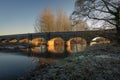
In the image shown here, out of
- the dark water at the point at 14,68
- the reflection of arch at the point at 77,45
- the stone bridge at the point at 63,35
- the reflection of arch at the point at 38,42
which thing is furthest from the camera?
the reflection of arch at the point at 38,42

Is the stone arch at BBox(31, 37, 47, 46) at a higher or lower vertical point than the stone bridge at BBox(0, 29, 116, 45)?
lower


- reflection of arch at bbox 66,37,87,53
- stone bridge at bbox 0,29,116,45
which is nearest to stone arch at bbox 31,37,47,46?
stone bridge at bbox 0,29,116,45

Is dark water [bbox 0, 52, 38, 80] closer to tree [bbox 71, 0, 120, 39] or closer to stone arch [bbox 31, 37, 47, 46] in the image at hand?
tree [bbox 71, 0, 120, 39]

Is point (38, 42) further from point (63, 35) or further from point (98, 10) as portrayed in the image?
point (98, 10)

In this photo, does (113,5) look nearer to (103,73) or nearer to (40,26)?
(103,73)

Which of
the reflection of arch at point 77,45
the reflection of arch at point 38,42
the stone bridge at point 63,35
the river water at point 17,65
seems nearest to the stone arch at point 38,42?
the reflection of arch at point 38,42

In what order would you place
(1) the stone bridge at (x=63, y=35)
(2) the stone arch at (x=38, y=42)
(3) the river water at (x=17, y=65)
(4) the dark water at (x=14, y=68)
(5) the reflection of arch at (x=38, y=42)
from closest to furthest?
(4) the dark water at (x=14, y=68) → (3) the river water at (x=17, y=65) → (1) the stone bridge at (x=63, y=35) → (2) the stone arch at (x=38, y=42) → (5) the reflection of arch at (x=38, y=42)

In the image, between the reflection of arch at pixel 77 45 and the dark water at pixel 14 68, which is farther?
the reflection of arch at pixel 77 45

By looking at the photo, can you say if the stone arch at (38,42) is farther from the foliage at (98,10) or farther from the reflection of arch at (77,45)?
the foliage at (98,10)

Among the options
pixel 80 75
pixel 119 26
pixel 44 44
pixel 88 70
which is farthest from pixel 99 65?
pixel 44 44

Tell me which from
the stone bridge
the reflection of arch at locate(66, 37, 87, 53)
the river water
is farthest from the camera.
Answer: the reflection of arch at locate(66, 37, 87, 53)

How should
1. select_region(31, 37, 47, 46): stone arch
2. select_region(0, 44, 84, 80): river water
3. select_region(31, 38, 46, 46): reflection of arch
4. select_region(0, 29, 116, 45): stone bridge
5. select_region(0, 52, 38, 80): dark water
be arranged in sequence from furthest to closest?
select_region(31, 38, 46, 46): reflection of arch < select_region(31, 37, 47, 46): stone arch < select_region(0, 29, 116, 45): stone bridge < select_region(0, 44, 84, 80): river water < select_region(0, 52, 38, 80): dark water

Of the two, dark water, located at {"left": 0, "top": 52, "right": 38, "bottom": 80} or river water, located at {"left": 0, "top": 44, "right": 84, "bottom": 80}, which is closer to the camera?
dark water, located at {"left": 0, "top": 52, "right": 38, "bottom": 80}

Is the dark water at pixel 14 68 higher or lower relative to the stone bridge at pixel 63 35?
lower
